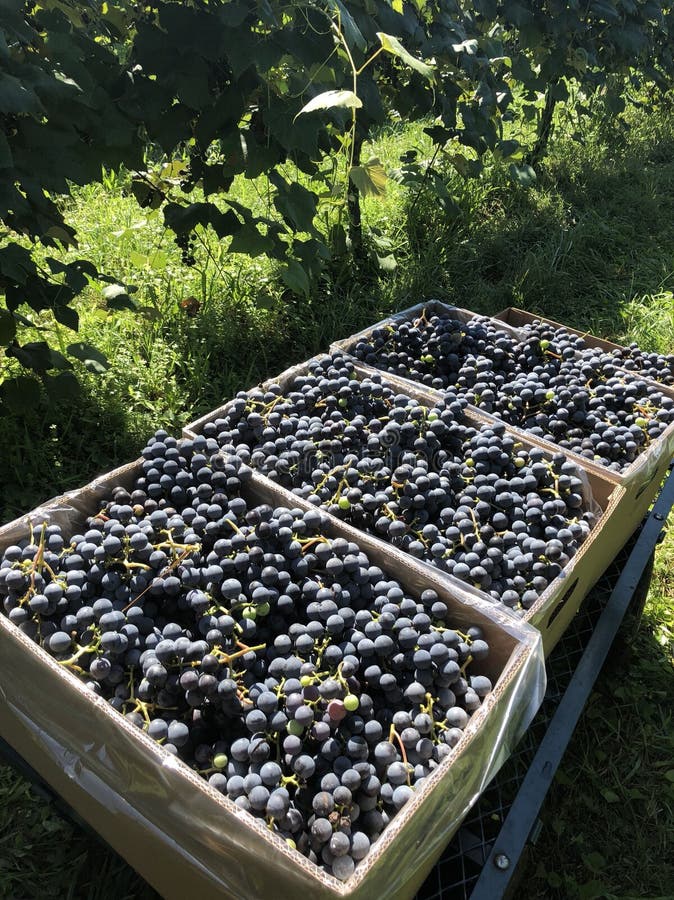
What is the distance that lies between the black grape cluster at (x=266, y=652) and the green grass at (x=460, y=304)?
2.31 feet

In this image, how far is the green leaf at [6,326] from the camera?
77.9 inches

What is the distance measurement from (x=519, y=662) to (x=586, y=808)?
2.80 feet

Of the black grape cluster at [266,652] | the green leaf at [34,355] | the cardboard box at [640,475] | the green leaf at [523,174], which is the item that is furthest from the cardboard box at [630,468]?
the green leaf at [523,174]

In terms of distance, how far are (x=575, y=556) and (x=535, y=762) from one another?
0.46m

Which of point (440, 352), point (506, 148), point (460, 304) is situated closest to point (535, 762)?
point (440, 352)

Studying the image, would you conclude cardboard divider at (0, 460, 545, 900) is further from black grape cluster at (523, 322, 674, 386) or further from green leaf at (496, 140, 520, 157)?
green leaf at (496, 140, 520, 157)

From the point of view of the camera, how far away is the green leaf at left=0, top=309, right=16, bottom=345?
1.98 metres

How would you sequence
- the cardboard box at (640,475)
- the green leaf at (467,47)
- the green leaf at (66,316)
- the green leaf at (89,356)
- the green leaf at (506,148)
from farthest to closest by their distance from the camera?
the green leaf at (506,148) → the green leaf at (467,47) → the green leaf at (89,356) → the green leaf at (66,316) → the cardboard box at (640,475)

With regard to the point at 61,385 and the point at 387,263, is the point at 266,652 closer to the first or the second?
the point at 61,385

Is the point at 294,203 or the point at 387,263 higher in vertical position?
the point at 294,203

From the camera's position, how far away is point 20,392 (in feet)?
7.10

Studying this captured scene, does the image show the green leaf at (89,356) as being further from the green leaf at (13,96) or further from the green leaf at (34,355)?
the green leaf at (13,96)

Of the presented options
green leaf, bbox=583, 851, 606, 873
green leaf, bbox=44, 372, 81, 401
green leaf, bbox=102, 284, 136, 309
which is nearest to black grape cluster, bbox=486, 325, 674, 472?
green leaf, bbox=583, 851, 606, 873

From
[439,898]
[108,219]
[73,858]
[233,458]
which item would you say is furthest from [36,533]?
[108,219]
